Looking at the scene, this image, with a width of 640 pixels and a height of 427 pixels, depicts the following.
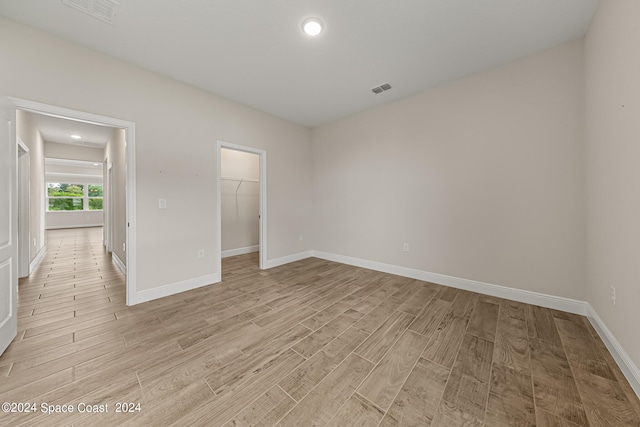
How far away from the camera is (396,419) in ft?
3.91

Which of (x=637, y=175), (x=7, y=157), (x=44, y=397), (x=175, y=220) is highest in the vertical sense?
(x=7, y=157)

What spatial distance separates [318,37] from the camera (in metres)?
2.18

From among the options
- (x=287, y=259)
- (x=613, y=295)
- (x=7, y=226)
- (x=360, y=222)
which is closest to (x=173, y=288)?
(x=7, y=226)

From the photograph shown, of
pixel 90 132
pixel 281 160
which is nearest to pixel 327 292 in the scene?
pixel 281 160

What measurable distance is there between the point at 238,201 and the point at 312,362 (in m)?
4.33

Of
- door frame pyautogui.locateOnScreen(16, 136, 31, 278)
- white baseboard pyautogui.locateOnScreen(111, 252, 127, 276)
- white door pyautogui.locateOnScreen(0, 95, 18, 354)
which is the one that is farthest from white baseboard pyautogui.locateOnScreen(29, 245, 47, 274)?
white door pyautogui.locateOnScreen(0, 95, 18, 354)

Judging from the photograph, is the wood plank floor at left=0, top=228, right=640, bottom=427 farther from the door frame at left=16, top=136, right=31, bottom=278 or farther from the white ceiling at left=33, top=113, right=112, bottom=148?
the white ceiling at left=33, top=113, right=112, bottom=148

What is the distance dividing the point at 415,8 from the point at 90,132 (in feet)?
21.2

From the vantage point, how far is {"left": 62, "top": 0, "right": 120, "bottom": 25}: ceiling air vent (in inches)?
70.2

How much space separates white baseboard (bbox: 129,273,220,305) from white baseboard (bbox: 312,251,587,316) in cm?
244

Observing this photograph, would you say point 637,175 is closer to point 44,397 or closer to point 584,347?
point 584,347

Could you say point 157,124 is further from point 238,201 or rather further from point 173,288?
point 238,201

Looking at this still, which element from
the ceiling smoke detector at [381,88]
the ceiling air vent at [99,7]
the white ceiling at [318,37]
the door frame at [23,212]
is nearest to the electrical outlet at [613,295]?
the white ceiling at [318,37]

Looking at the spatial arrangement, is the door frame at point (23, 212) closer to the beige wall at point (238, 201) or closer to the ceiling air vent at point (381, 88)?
the beige wall at point (238, 201)
